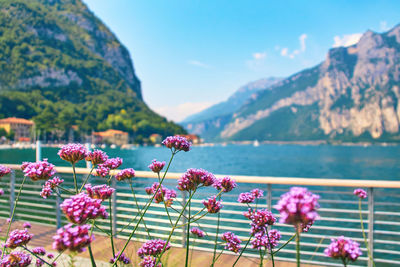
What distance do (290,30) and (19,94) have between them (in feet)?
284

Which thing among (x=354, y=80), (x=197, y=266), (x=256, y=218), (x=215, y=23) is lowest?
(x=197, y=266)

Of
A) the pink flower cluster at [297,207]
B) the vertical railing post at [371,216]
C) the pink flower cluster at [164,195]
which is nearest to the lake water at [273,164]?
the vertical railing post at [371,216]

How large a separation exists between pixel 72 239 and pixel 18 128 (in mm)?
71839

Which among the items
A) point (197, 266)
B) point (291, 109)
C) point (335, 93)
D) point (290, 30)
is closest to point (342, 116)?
point (335, 93)

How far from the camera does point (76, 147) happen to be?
1107mm

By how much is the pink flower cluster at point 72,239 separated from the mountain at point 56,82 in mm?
61083

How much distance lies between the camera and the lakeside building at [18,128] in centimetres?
5978

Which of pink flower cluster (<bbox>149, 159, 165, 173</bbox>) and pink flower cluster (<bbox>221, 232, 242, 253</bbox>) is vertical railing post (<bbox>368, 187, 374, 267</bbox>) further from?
pink flower cluster (<bbox>149, 159, 165, 173</bbox>)

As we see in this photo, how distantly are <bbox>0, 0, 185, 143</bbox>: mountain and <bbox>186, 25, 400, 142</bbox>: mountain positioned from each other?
8173 cm

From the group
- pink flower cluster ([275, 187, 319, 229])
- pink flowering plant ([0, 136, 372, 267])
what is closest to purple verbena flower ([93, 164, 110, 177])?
pink flowering plant ([0, 136, 372, 267])

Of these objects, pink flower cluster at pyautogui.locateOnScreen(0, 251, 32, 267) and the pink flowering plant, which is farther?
pink flower cluster at pyautogui.locateOnScreen(0, 251, 32, 267)

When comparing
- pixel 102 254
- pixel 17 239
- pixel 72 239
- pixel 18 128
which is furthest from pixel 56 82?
pixel 72 239

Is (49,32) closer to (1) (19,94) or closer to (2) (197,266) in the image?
(1) (19,94)

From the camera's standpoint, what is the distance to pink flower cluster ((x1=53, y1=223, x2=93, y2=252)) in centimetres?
60
